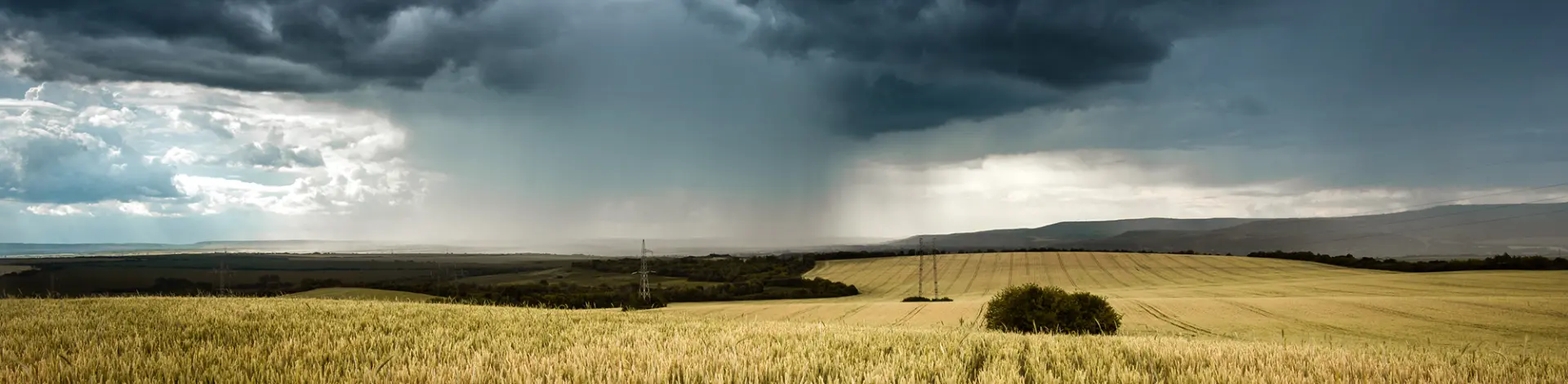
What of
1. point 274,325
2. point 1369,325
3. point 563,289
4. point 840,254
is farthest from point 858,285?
point 274,325

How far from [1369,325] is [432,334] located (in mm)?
43143

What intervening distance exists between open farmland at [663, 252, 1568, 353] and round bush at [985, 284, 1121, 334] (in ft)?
5.42

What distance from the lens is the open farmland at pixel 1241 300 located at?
102ft

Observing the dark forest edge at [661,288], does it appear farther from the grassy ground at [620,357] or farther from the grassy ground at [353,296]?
the grassy ground at [620,357]

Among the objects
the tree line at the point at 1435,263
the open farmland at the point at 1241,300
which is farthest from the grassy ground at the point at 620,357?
the tree line at the point at 1435,263

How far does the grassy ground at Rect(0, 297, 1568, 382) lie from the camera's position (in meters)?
4.00

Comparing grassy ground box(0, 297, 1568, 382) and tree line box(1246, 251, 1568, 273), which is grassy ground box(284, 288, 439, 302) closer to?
grassy ground box(0, 297, 1568, 382)

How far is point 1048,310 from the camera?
85.3 ft

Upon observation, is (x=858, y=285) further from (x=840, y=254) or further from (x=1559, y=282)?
(x=1559, y=282)

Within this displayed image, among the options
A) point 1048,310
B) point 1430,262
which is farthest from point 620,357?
point 1430,262

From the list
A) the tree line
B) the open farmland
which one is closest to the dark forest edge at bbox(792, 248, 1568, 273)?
the tree line

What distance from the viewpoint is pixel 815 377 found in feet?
12.8

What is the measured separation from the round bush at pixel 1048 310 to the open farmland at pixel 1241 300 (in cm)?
165

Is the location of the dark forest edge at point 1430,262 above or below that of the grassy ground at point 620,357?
below
